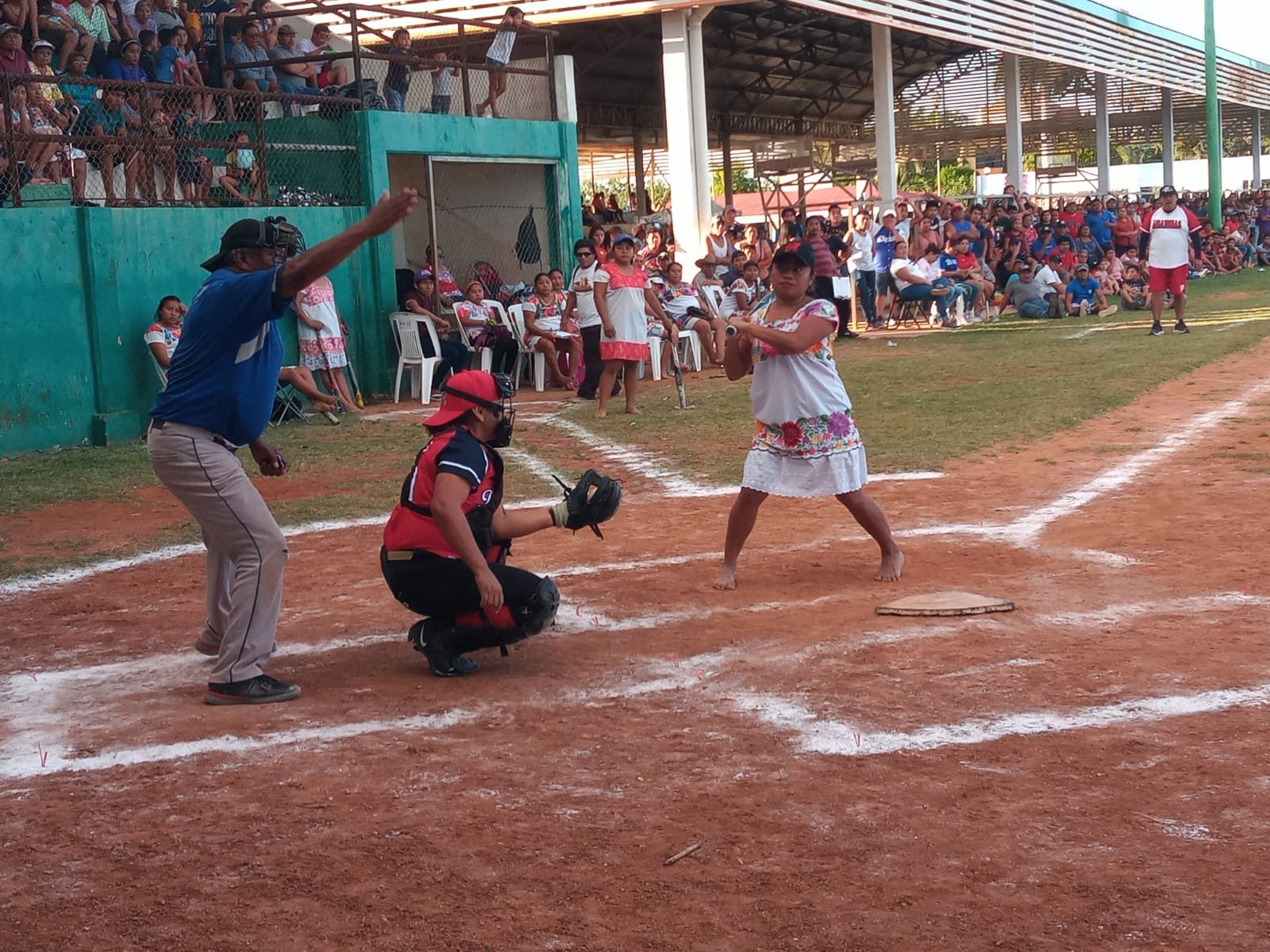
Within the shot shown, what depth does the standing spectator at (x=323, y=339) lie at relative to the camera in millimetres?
14742

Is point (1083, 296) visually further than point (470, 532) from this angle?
Yes

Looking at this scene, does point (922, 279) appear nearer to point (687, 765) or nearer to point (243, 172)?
point (243, 172)

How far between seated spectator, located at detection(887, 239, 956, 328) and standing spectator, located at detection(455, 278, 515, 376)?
818cm

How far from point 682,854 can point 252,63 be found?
46.6ft

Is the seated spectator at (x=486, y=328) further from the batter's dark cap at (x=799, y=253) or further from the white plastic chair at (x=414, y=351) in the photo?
the batter's dark cap at (x=799, y=253)

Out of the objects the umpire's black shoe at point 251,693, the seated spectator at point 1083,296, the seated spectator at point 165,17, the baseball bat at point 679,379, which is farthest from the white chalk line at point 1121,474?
the seated spectator at point 1083,296

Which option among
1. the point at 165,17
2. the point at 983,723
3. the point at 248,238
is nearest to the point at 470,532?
the point at 248,238

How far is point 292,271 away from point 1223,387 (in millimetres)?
10810

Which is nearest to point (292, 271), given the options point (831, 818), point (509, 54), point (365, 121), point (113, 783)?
point (113, 783)

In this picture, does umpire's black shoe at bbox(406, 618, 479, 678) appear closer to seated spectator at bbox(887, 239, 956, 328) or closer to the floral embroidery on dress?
the floral embroidery on dress

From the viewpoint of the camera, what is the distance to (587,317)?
15438 millimetres

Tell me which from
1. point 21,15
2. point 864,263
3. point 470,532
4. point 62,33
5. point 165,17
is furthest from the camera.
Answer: point 864,263

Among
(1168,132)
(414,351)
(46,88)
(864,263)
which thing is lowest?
(414,351)

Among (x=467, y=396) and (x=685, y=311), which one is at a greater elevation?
(x=685, y=311)
